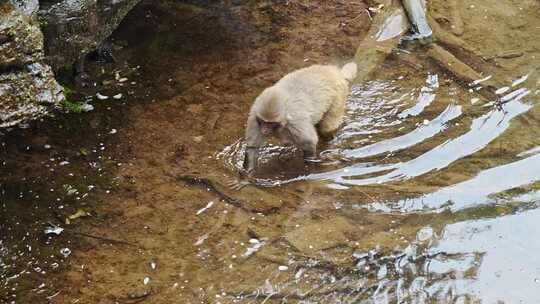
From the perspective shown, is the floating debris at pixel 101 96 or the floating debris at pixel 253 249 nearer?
the floating debris at pixel 253 249

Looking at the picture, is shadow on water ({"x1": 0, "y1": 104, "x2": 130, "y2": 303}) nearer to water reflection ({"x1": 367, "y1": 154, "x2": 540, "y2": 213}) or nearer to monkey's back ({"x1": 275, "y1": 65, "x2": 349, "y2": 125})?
monkey's back ({"x1": 275, "y1": 65, "x2": 349, "y2": 125})

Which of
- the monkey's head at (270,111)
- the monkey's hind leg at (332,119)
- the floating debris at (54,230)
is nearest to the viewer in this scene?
the floating debris at (54,230)

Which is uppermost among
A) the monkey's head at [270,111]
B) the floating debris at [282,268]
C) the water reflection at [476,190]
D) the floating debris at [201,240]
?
the monkey's head at [270,111]

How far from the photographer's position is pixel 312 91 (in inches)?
273

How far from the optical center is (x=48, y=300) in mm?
5398

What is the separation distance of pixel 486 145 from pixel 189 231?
3.28 meters

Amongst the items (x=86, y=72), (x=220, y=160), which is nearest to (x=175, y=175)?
(x=220, y=160)

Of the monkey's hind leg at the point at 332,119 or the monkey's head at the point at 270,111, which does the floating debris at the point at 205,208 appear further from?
the monkey's hind leg at the point at 332,119

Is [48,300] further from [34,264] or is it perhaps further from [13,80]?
[13,80]

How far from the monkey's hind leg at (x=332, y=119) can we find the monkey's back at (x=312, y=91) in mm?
53

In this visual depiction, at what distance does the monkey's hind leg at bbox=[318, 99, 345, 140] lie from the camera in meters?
7.15

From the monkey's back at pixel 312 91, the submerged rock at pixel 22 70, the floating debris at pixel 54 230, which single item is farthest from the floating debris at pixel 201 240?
the submerged rock at pixel 22 70

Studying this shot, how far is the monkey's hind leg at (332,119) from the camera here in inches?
282

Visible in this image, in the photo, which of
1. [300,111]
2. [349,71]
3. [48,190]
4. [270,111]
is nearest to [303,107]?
[300,111]
